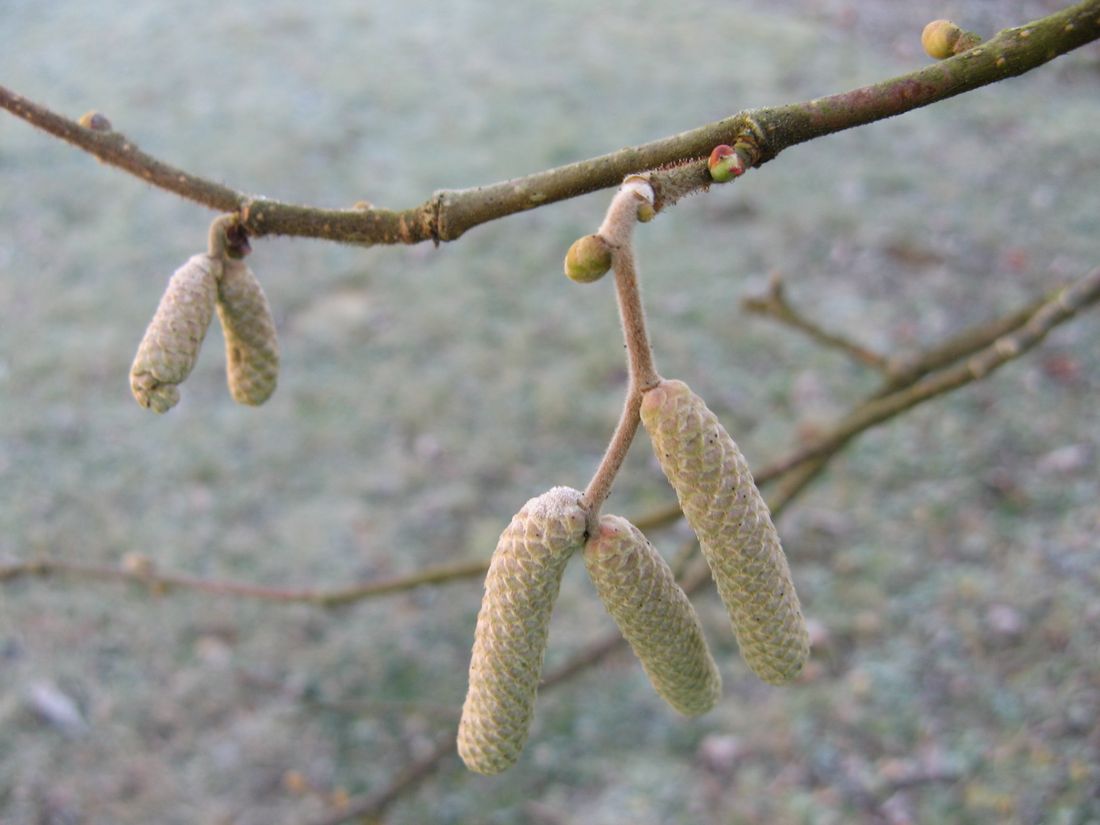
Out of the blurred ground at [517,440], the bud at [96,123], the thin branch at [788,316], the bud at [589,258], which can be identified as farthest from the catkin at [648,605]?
the blurred ground at [517,440]

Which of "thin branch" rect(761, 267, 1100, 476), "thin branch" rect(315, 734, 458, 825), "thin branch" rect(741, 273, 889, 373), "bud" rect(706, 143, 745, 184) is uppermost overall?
"thin branch" rect(741, 273, 889, 373)

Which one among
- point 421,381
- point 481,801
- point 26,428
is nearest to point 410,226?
point 481,801

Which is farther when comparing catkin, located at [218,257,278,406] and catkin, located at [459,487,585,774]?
catkin, located at [218,257,278,406]

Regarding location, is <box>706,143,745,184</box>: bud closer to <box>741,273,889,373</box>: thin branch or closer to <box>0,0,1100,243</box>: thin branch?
<box>0,0,1100,243</box>: thin branch

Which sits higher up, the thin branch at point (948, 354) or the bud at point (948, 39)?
the thin branch at point (948, 354)

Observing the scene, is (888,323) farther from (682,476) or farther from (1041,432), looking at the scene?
(682,476)

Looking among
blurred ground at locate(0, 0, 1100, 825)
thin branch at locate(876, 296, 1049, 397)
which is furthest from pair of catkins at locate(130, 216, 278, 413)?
blurred ground at locate(0, 0, 1100, 825)

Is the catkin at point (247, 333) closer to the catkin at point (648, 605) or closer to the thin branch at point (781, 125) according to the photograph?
the thin branch at point (781, 125)
